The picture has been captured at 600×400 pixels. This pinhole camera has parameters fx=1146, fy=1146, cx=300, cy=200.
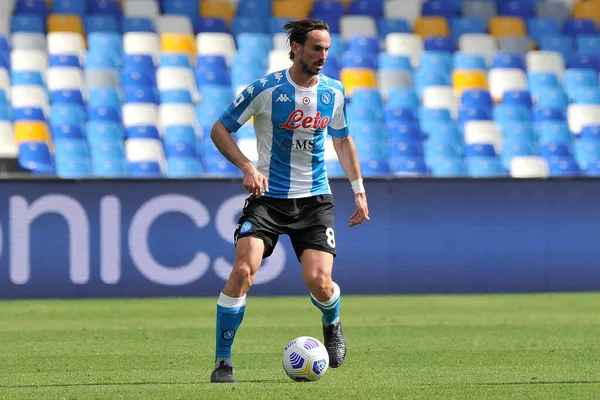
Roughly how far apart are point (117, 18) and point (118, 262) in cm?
521

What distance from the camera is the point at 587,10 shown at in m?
19.2

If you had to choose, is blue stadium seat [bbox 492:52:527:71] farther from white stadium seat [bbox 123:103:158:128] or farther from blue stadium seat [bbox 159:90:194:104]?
white stadium seat [bbox 123:103:158:128]

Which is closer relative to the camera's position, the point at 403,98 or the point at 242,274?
the point at 242,274

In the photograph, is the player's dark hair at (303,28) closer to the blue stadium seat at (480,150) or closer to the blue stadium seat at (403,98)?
the blue stadium seat at (480,150)

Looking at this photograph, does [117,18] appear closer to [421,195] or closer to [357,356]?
[421,195]

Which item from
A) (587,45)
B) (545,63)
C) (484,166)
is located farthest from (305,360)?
(587,45)

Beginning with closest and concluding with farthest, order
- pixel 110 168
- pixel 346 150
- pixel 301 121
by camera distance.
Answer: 1. pixel 301 121
2. pixel 346 150
3. pixel 110 168

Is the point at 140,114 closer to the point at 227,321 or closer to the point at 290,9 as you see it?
the point at 290,9

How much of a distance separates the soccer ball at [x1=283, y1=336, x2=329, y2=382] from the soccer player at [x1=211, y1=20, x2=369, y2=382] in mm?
343

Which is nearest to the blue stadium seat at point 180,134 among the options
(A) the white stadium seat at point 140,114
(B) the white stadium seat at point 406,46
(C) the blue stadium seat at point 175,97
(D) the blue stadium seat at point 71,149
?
(A) the white stadium seat at point 140,114

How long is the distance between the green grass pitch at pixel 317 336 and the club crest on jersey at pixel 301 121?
1.48 metres

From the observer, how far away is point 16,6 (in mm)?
16766


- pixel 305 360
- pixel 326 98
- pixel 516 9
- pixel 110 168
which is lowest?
pixel 110 168

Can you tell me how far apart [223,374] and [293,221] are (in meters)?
0.98
